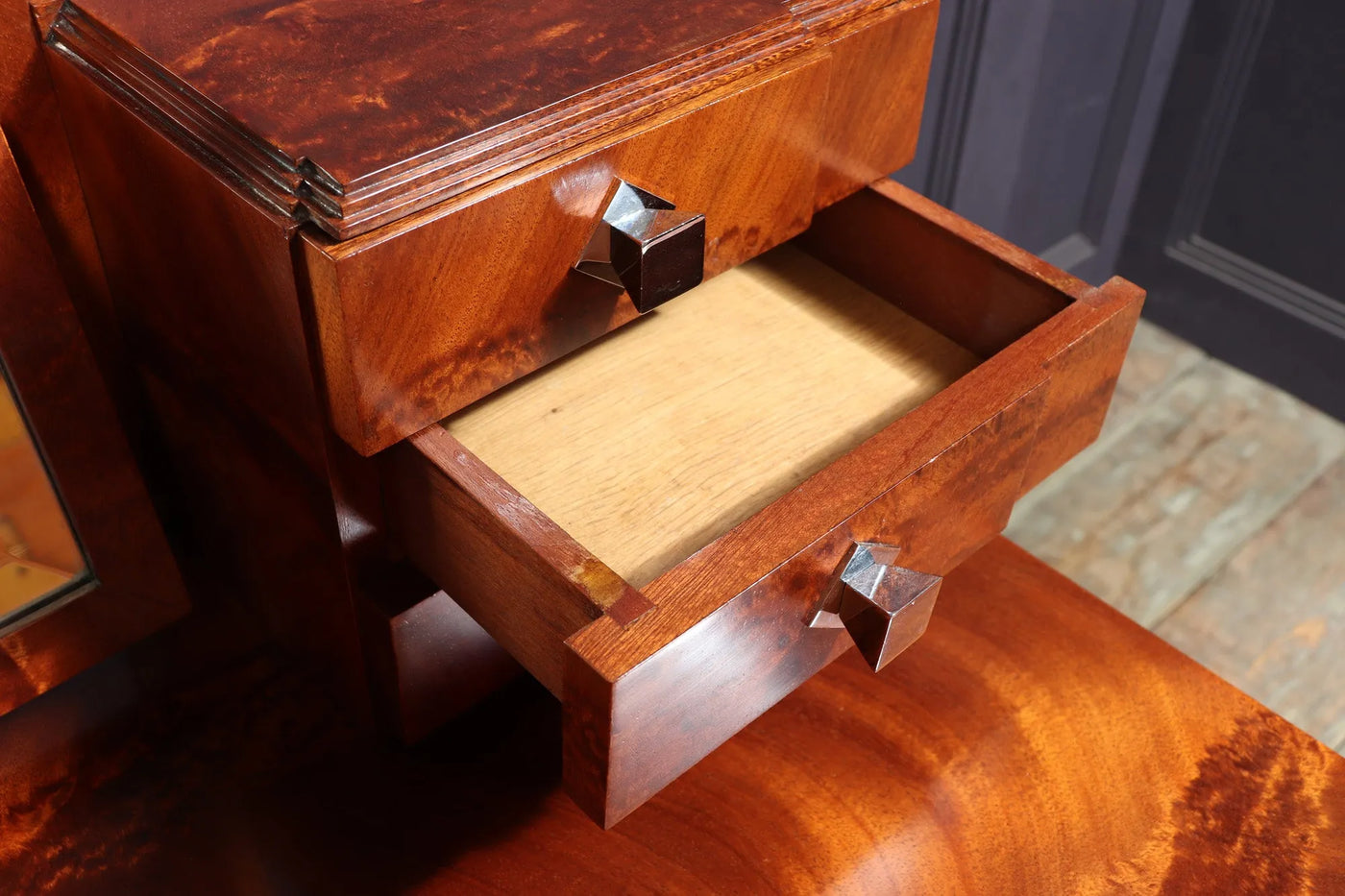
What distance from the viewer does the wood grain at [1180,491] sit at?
1430 millimetres

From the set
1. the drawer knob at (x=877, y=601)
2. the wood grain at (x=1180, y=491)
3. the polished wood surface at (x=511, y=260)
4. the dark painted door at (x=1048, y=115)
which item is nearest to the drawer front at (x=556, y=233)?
the polished wood surface at (x=511, y=260)

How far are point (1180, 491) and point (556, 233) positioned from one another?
1.18 m

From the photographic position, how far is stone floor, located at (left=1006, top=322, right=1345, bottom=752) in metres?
1.36

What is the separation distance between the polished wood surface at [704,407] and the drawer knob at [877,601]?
0.25 feet

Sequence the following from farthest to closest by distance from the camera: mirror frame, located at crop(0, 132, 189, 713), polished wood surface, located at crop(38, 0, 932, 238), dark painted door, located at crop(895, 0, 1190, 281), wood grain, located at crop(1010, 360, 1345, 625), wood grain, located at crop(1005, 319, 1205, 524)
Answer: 1. wood grain, located at crop(1005, 319, 1205, 524)
2. wood grain, located at crop(1010, 360, 1345, 625)
3. dark painted door, located at crop(895, 0, 1190, 281)
4. mirror frame, located at crop(0, 132, 189, 713)
5. polished wood surface, located at crop(38, 0, 932, 238)

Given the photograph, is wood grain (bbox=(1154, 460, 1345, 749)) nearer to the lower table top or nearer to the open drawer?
the lower table top

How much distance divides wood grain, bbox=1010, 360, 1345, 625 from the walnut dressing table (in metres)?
0.67

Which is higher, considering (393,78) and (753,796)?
(393,78)

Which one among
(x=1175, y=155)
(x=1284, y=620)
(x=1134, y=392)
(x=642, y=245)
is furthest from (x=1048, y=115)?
(x=642, y=245)

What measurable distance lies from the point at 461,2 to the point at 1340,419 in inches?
55.5

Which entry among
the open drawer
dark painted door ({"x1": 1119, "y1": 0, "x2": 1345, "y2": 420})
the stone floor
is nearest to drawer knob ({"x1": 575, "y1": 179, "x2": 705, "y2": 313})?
the open drawer

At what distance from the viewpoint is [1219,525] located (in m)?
1.48

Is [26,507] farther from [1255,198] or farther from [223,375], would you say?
[1255,198]

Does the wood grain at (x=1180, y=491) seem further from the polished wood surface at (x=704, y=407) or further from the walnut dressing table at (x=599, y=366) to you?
the polished wood surface at (x=704, y=407)
